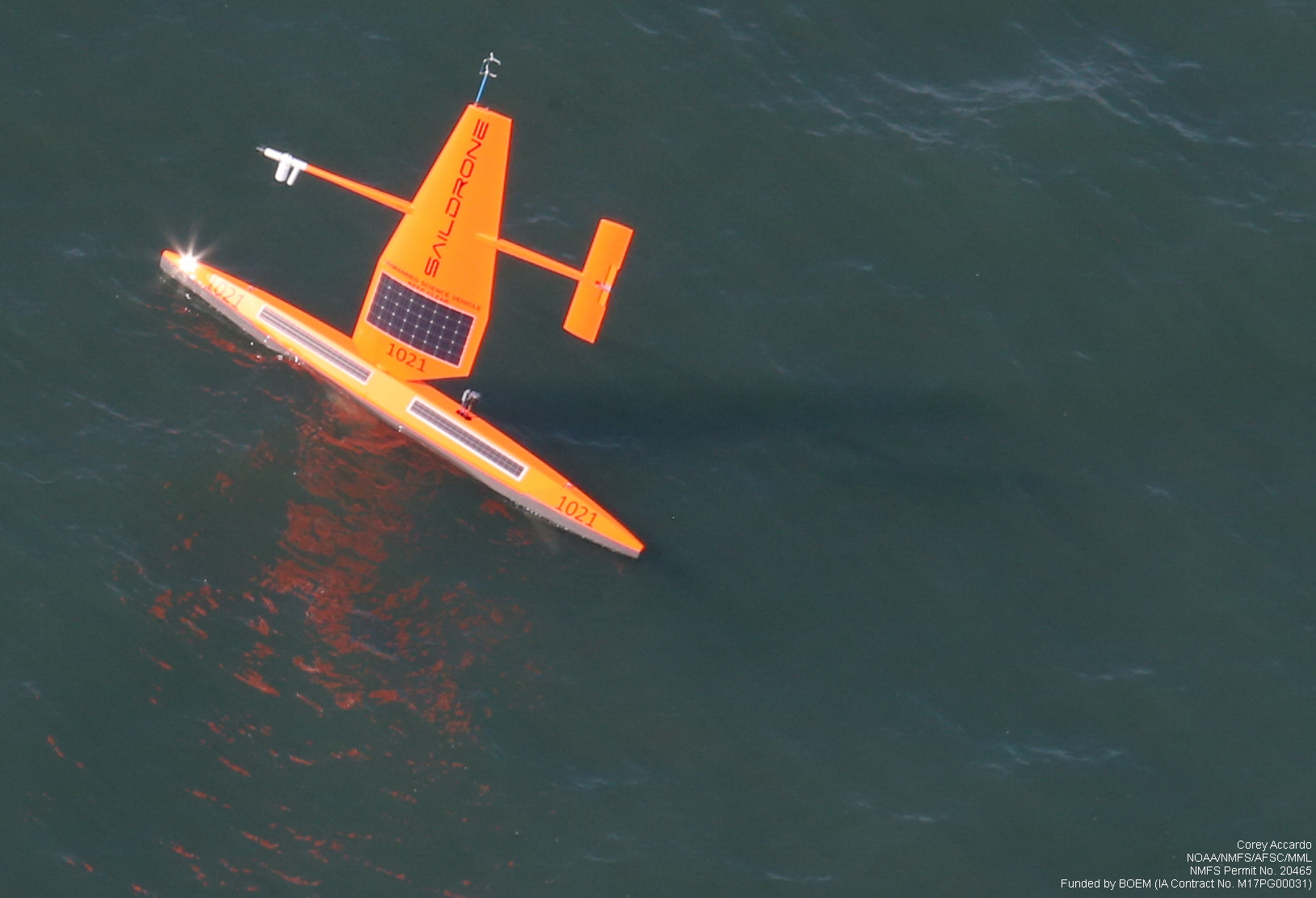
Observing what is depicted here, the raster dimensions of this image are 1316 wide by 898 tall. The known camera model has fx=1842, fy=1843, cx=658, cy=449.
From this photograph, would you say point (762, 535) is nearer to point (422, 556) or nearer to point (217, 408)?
point (422, 556)

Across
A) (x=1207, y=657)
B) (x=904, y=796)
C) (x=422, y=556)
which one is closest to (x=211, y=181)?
(x=422, y=556)

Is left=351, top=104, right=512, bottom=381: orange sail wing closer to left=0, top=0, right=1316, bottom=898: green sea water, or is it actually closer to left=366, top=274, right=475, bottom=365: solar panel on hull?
left=366, top=274, right=475, bottom=365: solar panel on hull

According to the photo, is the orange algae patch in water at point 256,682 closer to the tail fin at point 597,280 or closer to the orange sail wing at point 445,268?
the orange sail wing at point 445,268

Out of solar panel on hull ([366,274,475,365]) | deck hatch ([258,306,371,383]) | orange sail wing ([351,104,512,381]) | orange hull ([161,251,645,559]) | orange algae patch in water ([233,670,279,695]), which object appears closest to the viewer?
orange algae patch in water ([233,670,279,695])

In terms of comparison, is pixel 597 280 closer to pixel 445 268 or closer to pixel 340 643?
pixel 445 268

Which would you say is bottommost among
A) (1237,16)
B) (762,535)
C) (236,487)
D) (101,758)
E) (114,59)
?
(101,758)

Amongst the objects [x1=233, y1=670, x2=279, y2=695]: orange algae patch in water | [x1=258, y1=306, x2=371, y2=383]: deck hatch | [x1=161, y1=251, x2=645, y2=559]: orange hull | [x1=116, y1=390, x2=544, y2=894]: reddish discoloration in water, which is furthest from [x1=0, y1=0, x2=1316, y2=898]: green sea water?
[x1=258, y1=306, x2=371, y2=383]: deck hatch
